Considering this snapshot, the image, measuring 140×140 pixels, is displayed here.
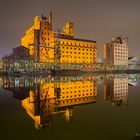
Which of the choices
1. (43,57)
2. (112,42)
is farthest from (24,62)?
(112,42)

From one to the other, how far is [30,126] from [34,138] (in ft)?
3.31

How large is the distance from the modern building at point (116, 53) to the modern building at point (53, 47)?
12.2m

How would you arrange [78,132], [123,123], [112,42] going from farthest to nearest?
[112,42] < [123,123] < [78,132]

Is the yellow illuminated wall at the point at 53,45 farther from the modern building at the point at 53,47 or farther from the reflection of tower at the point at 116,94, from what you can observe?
the reflection of tower at the point at 116,94

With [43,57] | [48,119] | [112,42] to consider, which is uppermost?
[112,42]

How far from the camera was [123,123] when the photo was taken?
537 cm

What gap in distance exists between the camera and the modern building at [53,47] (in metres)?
64.4

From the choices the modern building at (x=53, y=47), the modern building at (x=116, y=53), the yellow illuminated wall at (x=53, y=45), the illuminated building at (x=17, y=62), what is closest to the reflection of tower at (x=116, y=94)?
the illuminated building at (x=17, y=62)

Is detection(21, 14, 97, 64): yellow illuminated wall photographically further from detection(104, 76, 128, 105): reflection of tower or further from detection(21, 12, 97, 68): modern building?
Result: detection(104, 76, 128, 105): reflection of tower

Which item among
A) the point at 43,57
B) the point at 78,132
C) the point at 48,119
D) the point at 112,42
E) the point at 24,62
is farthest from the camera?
the point at 112,42

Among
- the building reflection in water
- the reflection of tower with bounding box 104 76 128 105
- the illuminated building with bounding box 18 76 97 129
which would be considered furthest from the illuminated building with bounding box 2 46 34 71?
the illuminated building with bounding box 18 76 97 129

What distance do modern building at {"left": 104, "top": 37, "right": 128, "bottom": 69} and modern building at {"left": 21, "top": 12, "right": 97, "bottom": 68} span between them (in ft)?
40.1

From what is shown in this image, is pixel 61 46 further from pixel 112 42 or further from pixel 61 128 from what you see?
pixel 61 128

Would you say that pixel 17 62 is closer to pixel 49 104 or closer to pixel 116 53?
pixel 116 53
